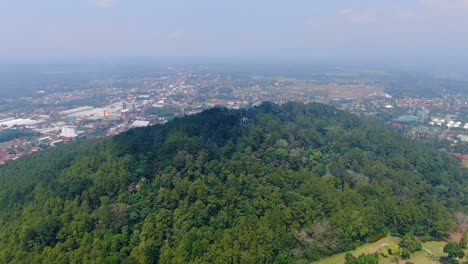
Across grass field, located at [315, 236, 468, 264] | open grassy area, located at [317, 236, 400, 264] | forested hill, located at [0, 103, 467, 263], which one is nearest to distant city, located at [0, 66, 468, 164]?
forested hill, located at [0, 103, 467, 263]

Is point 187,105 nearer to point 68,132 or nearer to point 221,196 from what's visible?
point 68,132

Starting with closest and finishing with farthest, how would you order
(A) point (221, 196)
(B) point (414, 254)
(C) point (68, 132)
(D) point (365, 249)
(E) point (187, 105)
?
(B) point (414, 254) → (D) point (365, 249) → (A) point (221, 196) → (C) point (68, 132) → (E) point (187, 105)

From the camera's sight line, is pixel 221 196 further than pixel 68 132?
No

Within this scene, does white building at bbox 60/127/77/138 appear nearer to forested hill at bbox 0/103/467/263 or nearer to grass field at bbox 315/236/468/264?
forested hill at bbox 0/103/467/263

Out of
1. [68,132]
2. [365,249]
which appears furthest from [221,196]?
[68,132]

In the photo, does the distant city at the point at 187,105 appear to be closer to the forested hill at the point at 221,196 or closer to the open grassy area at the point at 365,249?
the forested hill at the point at 221,196

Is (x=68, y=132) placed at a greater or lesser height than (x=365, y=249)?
lesser

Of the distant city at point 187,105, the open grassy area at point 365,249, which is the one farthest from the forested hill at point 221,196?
the distant city at point 187,105
